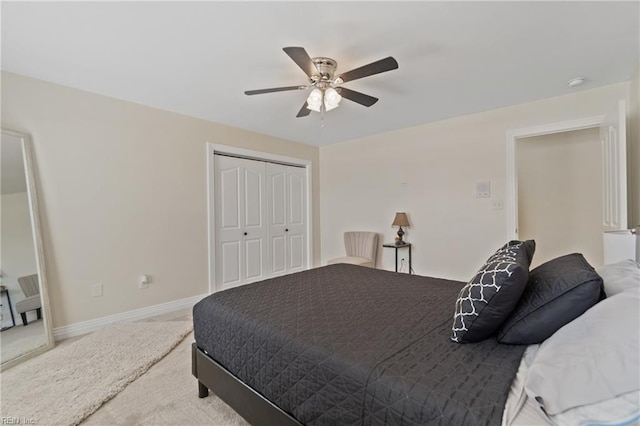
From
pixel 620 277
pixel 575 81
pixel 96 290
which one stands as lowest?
pixel 96 290

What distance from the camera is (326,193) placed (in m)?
5.20

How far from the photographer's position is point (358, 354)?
113 centimetres

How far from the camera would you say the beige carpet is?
1.61 metres

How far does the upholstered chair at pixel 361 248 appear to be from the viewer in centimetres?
426

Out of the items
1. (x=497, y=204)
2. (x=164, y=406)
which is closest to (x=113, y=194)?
(x=164, y=406)

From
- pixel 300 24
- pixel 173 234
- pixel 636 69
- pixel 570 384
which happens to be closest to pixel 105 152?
pixel 173 234

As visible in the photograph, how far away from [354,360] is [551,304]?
769 mm

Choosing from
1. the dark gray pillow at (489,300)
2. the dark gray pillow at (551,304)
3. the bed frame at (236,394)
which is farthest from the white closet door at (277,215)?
the dark gray pillow at (551,304)

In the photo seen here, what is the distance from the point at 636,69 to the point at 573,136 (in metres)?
1.77

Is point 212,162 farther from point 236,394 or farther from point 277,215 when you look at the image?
point 236,394

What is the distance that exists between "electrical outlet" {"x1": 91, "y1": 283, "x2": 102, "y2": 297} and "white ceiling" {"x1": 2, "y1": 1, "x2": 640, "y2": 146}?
6.31ft

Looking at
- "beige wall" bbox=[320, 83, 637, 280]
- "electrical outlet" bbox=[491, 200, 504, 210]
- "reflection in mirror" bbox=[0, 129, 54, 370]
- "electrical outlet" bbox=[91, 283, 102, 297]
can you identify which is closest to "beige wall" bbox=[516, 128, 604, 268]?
"beige wall" bbox=[320, 83, 637, 280]

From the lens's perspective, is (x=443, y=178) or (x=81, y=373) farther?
(x=443, y=178)

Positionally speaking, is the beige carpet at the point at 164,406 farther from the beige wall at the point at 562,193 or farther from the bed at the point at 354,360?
the beige wall at the point at 562,193
